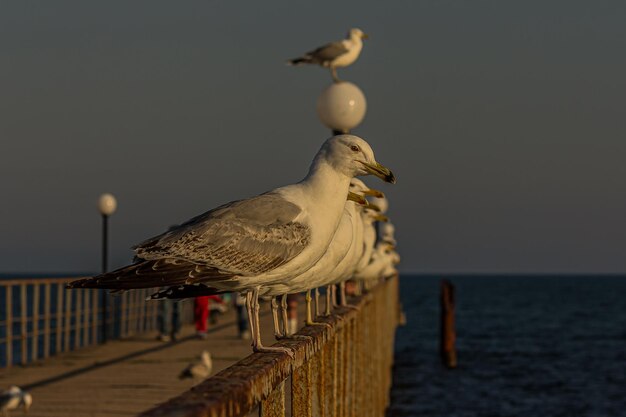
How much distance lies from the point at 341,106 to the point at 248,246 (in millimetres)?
7553

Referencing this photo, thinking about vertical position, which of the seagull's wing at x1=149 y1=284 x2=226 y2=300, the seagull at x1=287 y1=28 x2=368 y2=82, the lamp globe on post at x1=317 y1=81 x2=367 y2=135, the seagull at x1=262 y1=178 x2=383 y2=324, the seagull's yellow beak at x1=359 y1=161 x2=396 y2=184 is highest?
the seagull at x1=287 y1=28 x2=368 y2=82

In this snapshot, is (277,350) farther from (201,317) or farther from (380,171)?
(201,317)

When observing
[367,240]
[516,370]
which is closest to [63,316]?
[367,240]

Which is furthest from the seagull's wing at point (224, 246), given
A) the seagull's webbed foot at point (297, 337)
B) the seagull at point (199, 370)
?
the seagull at point (199, 370)

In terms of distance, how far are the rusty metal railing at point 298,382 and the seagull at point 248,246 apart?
0.46 m

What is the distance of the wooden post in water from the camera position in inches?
1351

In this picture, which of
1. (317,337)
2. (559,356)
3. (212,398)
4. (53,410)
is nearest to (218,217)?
(317,337)

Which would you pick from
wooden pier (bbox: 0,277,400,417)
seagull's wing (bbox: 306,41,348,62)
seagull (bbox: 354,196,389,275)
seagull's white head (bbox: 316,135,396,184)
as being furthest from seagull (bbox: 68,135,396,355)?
seagull's wing (bbox: 306,41,348,62)

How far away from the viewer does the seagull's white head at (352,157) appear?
697cm

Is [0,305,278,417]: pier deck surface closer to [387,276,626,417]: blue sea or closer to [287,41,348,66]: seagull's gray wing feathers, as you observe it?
[287,41,348,66]: seagull's gray wing feathers

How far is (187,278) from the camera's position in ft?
20.7

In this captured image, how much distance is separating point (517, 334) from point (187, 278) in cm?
6086

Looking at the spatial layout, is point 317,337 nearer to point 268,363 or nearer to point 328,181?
point 328,181

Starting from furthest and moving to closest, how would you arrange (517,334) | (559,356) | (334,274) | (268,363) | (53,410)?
(517,334)
(559,356)
(53,410)
(334,274)
(268,363)
